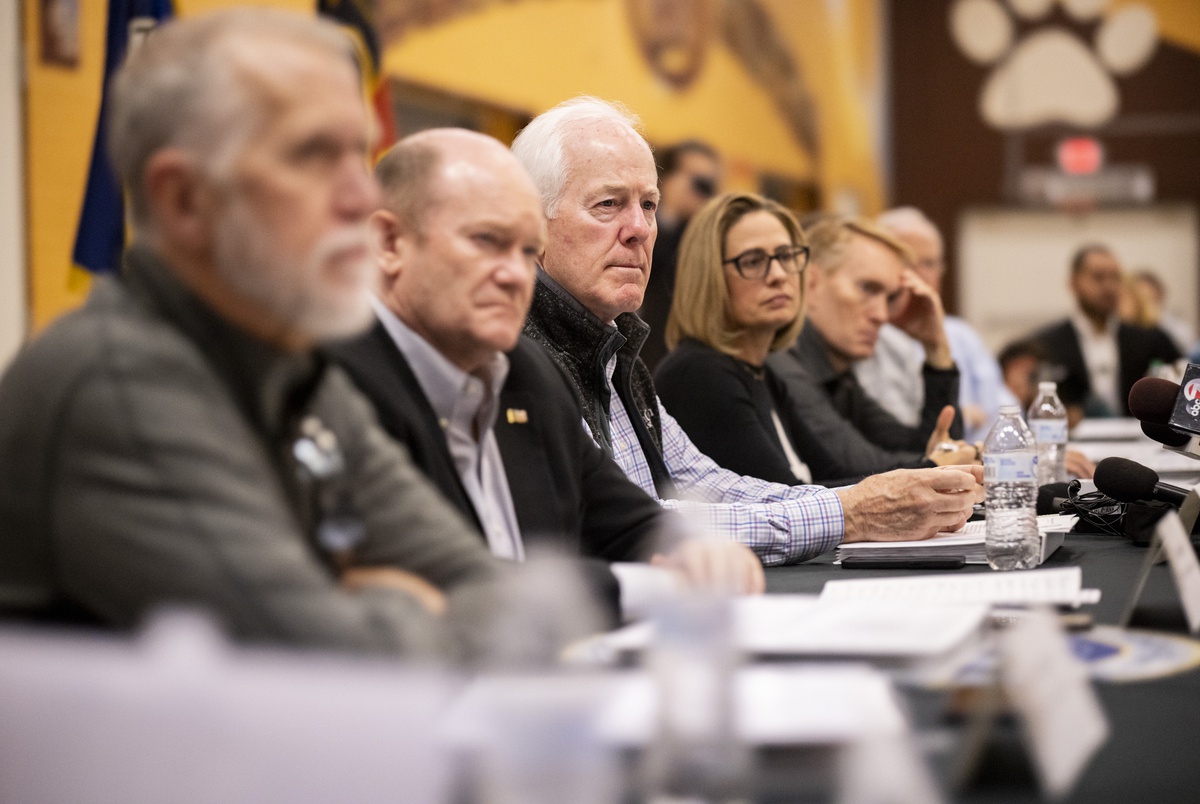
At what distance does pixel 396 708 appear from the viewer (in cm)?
85

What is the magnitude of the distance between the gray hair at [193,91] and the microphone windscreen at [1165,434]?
5.95 ft

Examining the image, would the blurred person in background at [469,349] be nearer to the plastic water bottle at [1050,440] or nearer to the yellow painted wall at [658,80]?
the plastic water bottle at [1050,440]

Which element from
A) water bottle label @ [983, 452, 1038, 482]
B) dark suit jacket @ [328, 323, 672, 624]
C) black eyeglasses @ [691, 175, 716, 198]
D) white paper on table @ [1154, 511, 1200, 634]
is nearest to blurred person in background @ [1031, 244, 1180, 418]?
black eyeglasses @ [691, 175, 716, 198]

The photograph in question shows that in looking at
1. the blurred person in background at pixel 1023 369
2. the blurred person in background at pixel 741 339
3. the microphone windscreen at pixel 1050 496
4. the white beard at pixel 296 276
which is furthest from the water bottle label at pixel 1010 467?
the blurred person in background at pixel 1023 369

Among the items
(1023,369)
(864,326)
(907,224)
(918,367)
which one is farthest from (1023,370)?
(864,326)

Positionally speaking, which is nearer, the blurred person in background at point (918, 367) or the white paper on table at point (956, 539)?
the white paper on table at point (956, 539)

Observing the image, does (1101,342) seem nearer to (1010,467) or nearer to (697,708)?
(1010,467)

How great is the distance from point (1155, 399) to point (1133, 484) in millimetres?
181

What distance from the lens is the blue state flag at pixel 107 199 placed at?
12.8 ft

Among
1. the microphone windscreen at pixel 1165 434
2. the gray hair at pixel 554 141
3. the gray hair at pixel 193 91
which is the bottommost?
the microphone windscreen at pixel 1165 434

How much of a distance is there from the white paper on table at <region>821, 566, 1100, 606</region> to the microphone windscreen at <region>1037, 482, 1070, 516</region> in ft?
2.86

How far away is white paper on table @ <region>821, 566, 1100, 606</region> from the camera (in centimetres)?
156

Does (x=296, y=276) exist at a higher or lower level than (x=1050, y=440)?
higher

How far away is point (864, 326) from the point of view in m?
4.03
